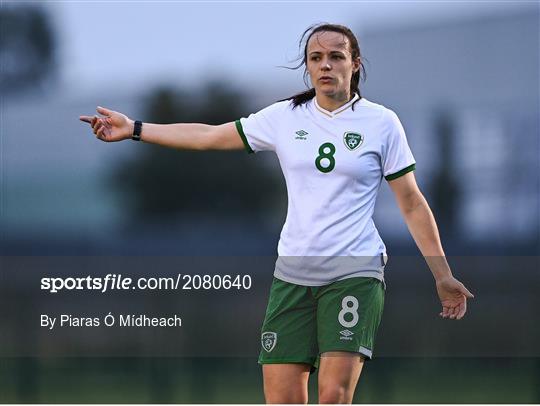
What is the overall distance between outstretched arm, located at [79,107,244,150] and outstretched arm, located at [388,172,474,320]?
0.76 m

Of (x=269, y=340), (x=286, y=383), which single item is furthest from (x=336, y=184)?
(x=286, y=383)

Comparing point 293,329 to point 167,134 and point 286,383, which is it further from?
point 167,134

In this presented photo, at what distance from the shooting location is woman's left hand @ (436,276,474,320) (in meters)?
4.93

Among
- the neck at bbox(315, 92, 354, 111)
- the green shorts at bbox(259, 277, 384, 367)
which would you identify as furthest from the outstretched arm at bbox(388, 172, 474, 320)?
the neck at bbox(315, 92, 354, 111)

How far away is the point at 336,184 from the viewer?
473 cm

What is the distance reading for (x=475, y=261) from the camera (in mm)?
6430

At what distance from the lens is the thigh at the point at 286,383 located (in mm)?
4809

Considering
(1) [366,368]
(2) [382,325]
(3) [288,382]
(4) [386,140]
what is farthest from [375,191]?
(1) [366,368]

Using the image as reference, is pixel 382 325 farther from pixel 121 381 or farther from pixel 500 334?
pixel 121 381

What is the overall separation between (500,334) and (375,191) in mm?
2015

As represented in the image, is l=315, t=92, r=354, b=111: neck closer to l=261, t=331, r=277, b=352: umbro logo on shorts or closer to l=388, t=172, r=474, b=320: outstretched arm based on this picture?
l=388, t=172, r=474, b=320: outstretched arm

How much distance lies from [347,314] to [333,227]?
0.35 m

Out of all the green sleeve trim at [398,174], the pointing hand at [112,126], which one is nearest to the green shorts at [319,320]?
the green sleeve trim at [398,174]

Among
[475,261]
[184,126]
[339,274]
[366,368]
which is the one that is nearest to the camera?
[339,274]
